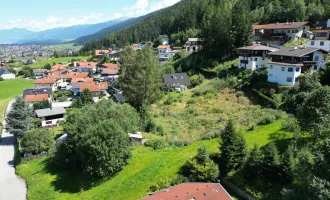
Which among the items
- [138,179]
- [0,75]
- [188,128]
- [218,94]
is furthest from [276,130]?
[0,75]

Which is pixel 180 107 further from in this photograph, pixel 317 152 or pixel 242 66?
pixel 317 152

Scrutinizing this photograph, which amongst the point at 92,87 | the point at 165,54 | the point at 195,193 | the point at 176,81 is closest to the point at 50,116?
the point at 92,87

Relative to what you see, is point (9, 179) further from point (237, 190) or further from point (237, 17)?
point (237, 17)

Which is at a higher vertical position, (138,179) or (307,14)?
(307,14)

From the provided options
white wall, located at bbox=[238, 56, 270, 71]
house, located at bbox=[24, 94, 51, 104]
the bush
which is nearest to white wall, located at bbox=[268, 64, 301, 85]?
white wall, located at bbox=[238, 56, 270, 71]

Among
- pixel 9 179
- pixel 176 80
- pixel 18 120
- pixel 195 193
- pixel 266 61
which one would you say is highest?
pixel 266 61

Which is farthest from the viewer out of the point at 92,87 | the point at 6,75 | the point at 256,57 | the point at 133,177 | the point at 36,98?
the point at 6,75

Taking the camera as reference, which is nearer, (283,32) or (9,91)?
(283,32)

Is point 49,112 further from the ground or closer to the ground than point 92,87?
closer to the ground
